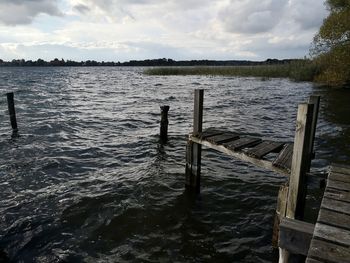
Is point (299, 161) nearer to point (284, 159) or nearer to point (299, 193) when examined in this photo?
point (299, 193)

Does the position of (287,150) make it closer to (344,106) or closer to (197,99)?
(197,99)

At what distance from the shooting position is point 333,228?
3711 mm

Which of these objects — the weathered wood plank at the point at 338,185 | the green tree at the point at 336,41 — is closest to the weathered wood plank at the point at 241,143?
the weathered wood plank at the point at 338,185

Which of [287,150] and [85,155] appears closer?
[287,150]

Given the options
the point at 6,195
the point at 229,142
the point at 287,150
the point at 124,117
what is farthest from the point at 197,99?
the point at 124,117

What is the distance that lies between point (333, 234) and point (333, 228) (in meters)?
0.14

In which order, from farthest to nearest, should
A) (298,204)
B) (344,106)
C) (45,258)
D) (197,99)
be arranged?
(344,106), (197,99), (45,258), (298,204)

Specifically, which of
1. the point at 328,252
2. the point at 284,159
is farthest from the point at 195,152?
the point at 328,252

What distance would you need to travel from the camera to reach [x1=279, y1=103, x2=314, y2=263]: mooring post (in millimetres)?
4973

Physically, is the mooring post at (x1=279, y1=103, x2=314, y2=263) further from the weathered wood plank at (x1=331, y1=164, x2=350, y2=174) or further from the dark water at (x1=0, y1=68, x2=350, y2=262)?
the dark water at (x1=0, y1=68, x2=350, y2=262)

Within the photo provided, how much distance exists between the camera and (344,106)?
79.2 feet

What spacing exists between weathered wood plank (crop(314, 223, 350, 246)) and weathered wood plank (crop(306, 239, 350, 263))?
4.1 inches

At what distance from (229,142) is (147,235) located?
111 inches

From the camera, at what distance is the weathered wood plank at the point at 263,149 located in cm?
662
